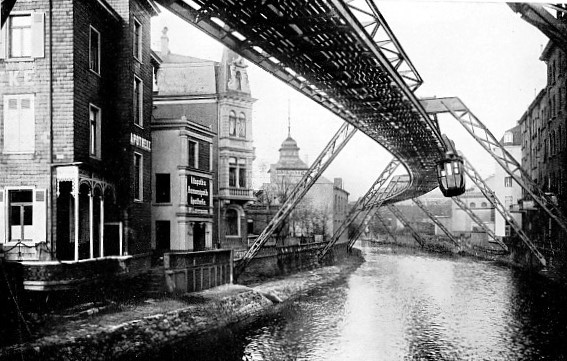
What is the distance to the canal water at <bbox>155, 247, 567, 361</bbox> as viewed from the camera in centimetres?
1381

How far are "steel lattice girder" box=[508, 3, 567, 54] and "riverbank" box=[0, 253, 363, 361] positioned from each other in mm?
10939

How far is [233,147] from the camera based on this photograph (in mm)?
27594

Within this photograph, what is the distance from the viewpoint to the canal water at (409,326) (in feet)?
45.3

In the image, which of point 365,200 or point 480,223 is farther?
point 365,200

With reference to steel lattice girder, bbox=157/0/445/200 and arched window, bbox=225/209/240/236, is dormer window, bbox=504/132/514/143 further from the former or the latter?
arched window, bbox=225/209/240/236

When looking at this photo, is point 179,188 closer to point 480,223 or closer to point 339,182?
point 480,223

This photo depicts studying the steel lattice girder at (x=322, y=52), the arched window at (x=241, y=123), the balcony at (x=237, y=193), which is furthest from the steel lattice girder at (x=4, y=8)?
the balcony at (x=237, y=193)

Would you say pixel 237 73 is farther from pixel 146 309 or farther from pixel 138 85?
pixel 146 309

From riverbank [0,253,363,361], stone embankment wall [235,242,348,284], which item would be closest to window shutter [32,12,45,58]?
riverbank [0,253,363,361]

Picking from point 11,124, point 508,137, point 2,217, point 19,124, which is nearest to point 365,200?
point 508,137

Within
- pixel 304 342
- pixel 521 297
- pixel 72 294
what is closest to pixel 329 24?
pixel 304 342

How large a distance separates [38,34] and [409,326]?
42.5ft

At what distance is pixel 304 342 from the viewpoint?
1497cm

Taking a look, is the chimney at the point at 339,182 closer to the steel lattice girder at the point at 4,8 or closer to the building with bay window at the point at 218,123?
the building with bay window at the point at 218,123
